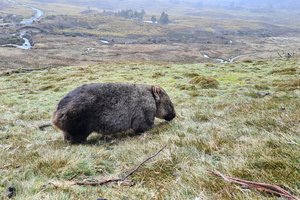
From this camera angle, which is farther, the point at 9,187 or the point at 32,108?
the point at 32,108

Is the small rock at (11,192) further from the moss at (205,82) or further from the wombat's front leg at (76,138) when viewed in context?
the moss at (205,82)

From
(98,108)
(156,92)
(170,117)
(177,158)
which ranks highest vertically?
(177,158)

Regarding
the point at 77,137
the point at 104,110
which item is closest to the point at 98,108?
the point at 104,110

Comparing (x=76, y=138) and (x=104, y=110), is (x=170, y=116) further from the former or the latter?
(x=76, y=138)

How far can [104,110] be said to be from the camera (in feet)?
30.0

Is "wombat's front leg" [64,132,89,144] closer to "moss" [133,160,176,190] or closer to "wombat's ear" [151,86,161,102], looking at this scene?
"wombat's ear" [151,86,161,102]

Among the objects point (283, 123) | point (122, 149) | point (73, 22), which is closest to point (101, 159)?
point (122, 149)

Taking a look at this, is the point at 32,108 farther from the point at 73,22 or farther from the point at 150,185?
the point at 73,22

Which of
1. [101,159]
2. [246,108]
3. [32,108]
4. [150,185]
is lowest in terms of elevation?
[32,108]

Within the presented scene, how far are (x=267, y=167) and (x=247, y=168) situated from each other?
268mm

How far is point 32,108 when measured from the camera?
688 inches

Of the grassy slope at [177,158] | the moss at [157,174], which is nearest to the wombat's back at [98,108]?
the grassy slope at [177,158]

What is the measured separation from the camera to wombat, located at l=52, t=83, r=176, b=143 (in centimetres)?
873

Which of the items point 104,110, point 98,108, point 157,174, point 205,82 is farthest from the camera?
point 205,82
